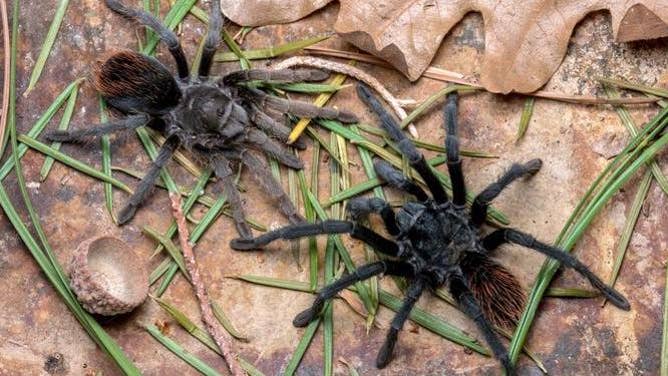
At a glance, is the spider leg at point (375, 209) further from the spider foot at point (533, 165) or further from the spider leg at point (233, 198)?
the spider foot at point (533, 165)

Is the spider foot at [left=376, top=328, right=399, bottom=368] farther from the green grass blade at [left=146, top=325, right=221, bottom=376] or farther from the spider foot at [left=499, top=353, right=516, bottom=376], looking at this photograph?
the green grass blade at [left=146, top=325, right=221, bottom=376]

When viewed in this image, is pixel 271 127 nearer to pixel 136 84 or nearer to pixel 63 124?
pixel 136 84

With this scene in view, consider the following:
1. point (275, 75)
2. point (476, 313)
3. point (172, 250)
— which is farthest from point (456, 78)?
point (172, 250)

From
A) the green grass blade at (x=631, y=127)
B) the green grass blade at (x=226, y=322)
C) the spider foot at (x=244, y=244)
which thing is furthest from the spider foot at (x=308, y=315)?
the green grass blade at (x=631, y=127)

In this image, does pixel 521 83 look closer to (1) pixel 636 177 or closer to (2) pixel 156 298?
(1) pixel 636 177

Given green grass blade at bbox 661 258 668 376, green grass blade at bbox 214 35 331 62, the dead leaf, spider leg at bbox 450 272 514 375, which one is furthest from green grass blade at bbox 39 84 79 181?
green grass blade at bbox 661 258 668 376
